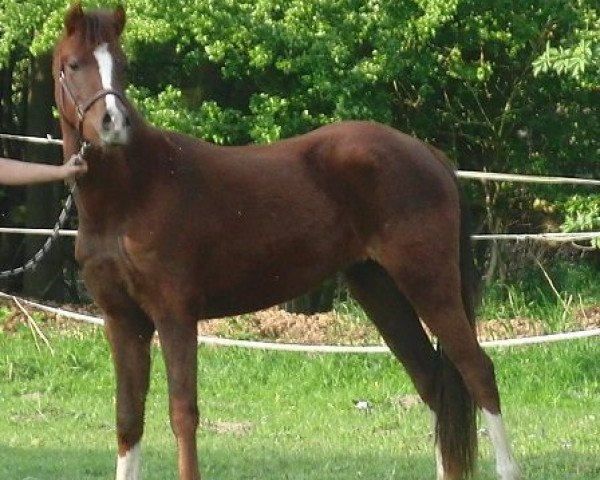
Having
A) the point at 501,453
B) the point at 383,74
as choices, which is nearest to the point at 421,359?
the point at 501,453

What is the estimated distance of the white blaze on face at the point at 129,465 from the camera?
18.2ft

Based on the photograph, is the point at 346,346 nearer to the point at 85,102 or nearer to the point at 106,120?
the point at 85,102

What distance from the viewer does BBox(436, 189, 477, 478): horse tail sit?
5.82 m

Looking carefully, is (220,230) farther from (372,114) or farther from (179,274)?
(372,114)

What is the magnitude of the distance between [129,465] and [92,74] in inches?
66.4

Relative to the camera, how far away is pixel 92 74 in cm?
505

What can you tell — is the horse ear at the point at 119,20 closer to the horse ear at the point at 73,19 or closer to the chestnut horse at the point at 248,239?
the chestnut horse at the point at 248,239

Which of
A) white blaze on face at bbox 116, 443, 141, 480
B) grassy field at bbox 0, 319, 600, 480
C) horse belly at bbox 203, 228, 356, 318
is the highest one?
horse belly at bbox 203, 228, 356, 318

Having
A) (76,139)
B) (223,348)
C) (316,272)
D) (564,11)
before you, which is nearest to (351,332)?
(223,348)

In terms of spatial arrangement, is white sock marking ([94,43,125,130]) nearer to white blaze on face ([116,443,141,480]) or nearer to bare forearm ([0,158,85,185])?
bare forearm ([0,158,85,185])

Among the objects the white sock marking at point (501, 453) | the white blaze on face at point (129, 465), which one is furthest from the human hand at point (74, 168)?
the white sock marking at point (501, 453)

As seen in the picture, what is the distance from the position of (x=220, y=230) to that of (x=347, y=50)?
5.85 metres

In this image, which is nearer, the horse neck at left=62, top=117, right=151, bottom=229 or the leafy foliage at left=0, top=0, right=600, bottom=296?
the horse neck at left=62, top=117, right=151, bottom=229

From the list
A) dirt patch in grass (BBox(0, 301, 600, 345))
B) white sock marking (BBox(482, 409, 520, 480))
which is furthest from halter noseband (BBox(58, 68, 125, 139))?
dirt patch in grass (BBox(0, 301, 600, 345))
